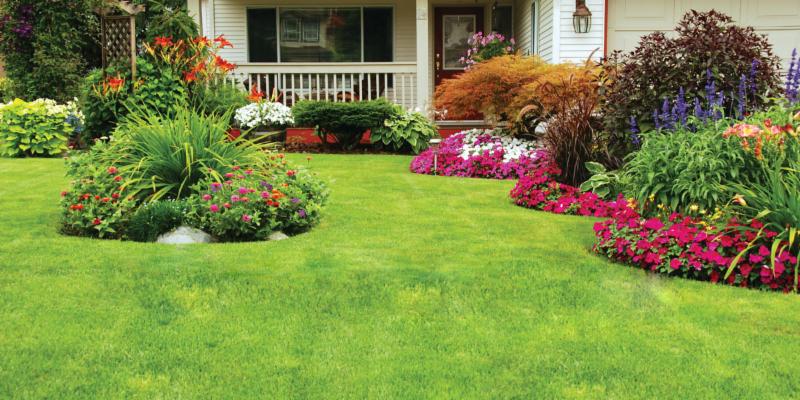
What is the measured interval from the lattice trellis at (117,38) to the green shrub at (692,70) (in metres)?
7.11

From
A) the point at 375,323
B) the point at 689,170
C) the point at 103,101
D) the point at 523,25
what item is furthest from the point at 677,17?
the point at 375,323

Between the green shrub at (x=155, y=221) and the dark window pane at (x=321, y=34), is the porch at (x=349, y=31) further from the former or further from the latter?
the green shrub at (x=155, y=221)

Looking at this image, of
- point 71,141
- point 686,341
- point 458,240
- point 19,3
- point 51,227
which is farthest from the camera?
point 19,3

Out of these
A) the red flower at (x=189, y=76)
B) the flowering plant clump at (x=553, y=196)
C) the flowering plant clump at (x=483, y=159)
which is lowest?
the flowering plant clump at (x=553, y=196)

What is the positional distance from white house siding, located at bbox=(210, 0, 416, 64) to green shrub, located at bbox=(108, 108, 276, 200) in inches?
401

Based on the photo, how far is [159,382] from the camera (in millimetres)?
3170

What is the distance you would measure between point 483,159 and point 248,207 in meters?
5.30

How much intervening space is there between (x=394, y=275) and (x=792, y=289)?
230cm

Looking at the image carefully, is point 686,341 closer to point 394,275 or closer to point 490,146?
point 394,275

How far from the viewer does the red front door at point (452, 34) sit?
55.0 ft

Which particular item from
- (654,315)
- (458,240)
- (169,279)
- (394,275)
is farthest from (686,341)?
(169,279)

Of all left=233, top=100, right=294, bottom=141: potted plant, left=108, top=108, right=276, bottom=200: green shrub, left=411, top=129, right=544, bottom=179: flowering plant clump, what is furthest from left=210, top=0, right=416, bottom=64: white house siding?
left=108, top=108, right=276, bottom=200: green shrub

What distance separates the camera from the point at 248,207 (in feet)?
18.4

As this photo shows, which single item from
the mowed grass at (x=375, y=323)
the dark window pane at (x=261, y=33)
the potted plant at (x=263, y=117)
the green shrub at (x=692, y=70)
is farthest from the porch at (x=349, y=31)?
the mowed grass at (x=375, y=323)
